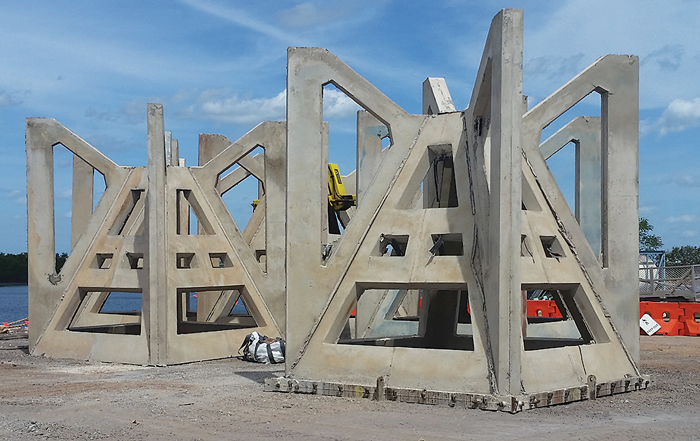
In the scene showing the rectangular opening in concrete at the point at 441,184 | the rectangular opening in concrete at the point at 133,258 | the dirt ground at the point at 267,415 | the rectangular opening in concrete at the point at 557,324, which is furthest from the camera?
the rectangular opening in concrete at the point at 133,258

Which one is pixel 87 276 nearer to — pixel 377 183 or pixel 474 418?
pixel 377 183

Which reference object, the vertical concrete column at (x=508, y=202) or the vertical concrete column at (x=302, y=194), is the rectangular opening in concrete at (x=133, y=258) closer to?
the vertical concrete column at (x=302, y=194)

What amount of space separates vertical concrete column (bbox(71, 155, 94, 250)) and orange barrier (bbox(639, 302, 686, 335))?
686 inches

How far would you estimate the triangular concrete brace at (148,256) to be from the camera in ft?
65.0

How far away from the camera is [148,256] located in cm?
1986

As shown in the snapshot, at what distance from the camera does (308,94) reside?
601 inches

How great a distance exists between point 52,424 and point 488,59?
836cm

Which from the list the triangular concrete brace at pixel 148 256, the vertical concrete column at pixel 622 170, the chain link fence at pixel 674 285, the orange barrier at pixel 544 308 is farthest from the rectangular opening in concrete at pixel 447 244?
the chain link fence at pixel 674 285

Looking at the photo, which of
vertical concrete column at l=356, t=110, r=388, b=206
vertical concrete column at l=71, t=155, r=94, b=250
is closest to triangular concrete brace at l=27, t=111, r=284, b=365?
vertical concrete column at l=71, t=155, r=94, b=250

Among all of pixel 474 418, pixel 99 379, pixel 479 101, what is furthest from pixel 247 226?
pixel 474 418

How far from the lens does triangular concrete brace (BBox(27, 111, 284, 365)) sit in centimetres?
1980

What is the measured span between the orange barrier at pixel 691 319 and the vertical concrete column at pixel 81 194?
18644mm

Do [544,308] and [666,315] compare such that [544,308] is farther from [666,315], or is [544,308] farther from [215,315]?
[215,315]

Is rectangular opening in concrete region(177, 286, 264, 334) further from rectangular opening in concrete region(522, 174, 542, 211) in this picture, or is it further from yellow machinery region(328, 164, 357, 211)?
rectangular opening in concrete region(522, 174, 542, 211)
